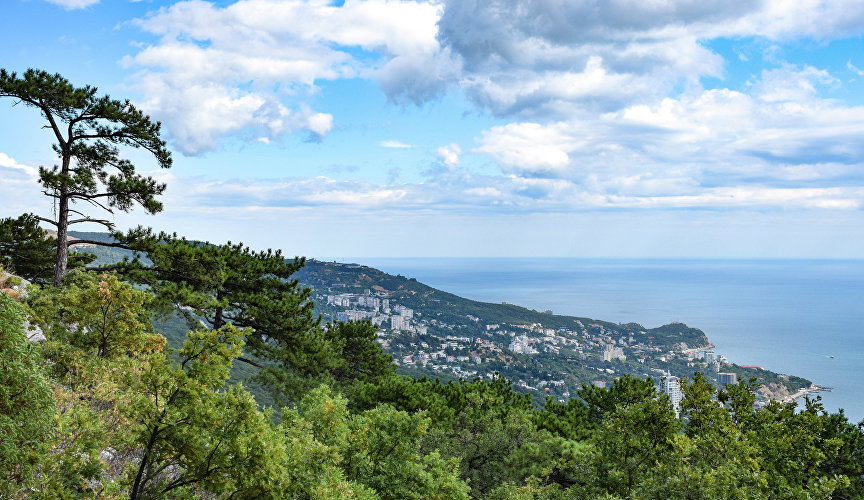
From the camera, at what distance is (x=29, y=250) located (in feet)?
61.7

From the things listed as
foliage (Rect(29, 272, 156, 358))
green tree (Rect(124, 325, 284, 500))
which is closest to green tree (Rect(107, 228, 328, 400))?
foliage (Rect(29, 272, 156, 358))

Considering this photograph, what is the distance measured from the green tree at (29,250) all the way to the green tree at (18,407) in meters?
14.8

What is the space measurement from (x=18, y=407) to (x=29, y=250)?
17.2 m

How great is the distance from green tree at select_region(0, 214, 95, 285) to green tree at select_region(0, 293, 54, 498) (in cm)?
1484

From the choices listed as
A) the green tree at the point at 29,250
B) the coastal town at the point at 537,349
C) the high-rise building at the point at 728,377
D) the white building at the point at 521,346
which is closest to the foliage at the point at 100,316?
the green tree at the point at 29,250

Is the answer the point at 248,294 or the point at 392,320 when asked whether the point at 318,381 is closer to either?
the point at 248,294

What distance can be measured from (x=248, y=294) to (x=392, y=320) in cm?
9281

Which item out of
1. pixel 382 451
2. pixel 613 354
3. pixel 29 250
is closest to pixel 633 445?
pixel 382 451

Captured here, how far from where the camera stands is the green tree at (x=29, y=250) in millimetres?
18359

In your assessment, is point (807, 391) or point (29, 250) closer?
point (29, 250)

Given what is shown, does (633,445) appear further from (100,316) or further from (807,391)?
(807,391)

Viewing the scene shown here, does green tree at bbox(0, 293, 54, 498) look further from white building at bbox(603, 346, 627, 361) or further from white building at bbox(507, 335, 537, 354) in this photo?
white building at bbox(603, 346, 627, 361)

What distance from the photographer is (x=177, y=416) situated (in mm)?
4793

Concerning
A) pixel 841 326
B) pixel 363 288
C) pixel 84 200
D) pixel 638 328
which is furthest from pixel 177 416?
pixel 841 326
